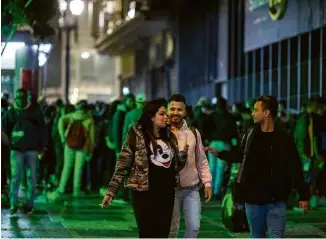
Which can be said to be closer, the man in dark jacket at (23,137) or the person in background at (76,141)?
the man in dark jacket at (23,137)

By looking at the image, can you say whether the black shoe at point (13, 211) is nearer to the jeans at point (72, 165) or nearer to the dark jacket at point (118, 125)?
the dark jacket at point (118, 125)

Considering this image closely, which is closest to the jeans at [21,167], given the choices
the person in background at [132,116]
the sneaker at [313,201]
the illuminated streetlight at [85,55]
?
the person in background at [132,116]

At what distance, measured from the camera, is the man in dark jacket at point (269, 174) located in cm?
931

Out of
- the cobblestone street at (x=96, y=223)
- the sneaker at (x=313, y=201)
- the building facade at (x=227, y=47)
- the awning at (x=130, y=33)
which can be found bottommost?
the cobblestone street at (x=96, y=223)

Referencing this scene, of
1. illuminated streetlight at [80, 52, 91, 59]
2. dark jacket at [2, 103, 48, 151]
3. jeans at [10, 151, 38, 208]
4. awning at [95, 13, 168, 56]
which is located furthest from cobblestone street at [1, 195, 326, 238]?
illuminated streetlight at [80, 52, 91, 59]

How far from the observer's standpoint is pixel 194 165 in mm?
9703

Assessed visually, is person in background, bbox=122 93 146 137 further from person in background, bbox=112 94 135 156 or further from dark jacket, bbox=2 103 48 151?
dark jacket, bbox=2 103 48 151

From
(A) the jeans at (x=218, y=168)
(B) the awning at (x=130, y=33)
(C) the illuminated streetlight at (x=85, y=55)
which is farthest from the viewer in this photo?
(C) the illuminated streetlight at (x=85, y=55)

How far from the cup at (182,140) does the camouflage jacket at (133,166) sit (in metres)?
0.56

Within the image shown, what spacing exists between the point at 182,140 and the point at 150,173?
2.24 feet

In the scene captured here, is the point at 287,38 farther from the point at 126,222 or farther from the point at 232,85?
Answer: the point at 126,222

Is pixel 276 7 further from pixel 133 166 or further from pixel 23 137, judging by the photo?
pixel 133 166

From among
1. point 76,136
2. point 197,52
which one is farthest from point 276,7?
point 197,52

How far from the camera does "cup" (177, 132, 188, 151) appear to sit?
9539mm
